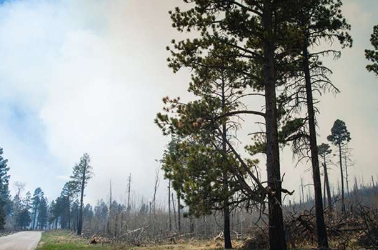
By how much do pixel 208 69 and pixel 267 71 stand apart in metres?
1.94

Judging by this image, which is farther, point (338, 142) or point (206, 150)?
point (338, 142)

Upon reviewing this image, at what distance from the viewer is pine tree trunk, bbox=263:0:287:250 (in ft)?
25.1

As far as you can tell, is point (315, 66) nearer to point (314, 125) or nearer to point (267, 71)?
point (314, 125)

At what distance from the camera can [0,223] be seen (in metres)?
41.2

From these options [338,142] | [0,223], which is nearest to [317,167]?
→ [338,142]

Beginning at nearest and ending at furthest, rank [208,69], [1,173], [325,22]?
1. [208,69]
2. [325,22]
3. [1,173]

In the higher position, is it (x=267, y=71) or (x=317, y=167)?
(x=267, y=71)

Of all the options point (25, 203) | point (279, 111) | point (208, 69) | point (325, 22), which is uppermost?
point (325, 22)

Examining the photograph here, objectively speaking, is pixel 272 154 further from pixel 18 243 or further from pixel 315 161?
pixel 18 243

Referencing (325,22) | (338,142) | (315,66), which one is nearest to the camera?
(325,22)

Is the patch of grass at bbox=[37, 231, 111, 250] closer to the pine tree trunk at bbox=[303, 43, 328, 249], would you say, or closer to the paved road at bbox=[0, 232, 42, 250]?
the paved road at bbox=[0, 232, 42, 250]

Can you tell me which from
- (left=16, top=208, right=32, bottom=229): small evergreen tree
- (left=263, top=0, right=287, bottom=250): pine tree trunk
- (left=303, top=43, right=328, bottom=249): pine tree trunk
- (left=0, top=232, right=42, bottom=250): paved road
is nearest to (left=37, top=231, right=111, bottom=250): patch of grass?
(left=0, top=232, right=42, bottom=250): paved road

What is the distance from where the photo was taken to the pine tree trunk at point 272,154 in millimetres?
7641

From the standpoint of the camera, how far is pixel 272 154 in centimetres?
812
